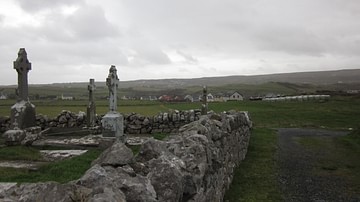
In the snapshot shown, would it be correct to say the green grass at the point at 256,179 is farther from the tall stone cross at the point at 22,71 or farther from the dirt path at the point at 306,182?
the tall stone cross at the point at 22,71

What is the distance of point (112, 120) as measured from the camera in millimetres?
13109

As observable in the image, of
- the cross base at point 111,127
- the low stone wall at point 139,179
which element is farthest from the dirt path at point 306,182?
the cross base at point 111,127

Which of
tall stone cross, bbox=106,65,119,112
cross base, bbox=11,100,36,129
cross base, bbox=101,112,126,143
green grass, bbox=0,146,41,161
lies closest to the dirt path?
cross base, bbox=101,112,126,143

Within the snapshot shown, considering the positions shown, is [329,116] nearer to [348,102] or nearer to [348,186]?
[348,102]

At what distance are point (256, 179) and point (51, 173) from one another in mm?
5278

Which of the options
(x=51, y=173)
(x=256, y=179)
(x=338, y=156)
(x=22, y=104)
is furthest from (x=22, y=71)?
(x=338, y=156)

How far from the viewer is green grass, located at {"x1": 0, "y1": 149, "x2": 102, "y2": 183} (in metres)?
7.70

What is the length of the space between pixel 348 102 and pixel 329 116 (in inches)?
520

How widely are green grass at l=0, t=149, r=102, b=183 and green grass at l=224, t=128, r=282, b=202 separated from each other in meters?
3.41

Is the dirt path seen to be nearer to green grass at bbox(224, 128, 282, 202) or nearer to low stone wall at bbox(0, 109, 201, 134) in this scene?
green grass at bbox(224, 128, 282, 202)

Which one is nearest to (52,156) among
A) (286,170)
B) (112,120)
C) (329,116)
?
(112,120)

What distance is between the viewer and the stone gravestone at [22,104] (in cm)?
1389

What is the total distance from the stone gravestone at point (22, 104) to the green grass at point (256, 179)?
835 cm

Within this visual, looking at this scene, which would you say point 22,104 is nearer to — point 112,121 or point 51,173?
point 112,121
